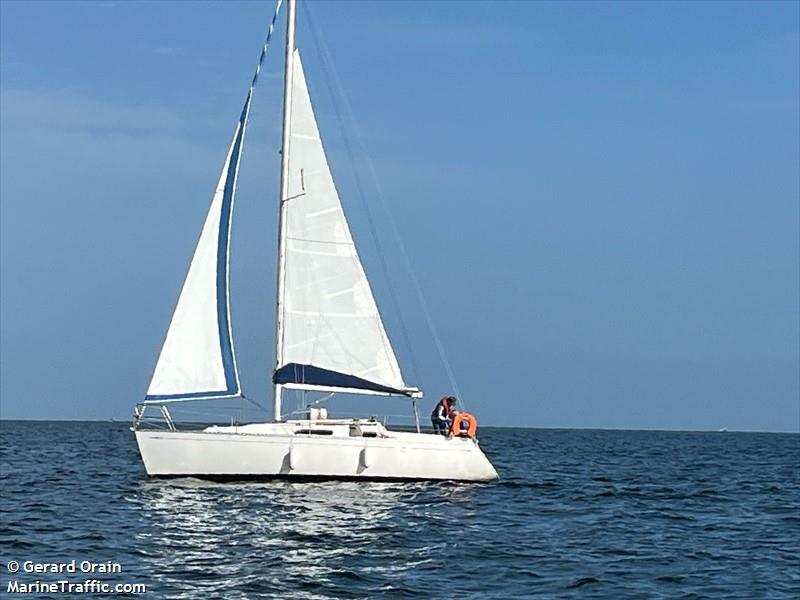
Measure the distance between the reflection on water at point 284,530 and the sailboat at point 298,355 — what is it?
61 cm

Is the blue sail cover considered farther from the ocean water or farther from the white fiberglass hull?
the ocean water

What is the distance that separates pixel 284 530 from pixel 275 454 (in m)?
6.15

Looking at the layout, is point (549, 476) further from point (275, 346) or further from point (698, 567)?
point (698, 567)

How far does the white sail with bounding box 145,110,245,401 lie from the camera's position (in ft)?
93.7

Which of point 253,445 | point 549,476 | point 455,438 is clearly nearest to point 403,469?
point 455,438

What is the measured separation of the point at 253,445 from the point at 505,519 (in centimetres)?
649

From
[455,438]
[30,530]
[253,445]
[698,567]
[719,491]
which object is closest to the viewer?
[698,567]

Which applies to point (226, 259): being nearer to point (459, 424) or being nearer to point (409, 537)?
point (459, 424)

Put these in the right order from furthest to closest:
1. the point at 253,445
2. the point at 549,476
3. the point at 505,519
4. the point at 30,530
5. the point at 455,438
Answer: the point at 549,476 → the point at 455,438 → the point at 253,445 → the point at 505,519 → the point at 30,530

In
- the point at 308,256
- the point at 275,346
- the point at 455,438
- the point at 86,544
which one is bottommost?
the point at 86,544

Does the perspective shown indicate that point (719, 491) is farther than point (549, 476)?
No

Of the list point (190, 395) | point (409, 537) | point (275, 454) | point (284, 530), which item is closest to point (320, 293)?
point (190, 395)

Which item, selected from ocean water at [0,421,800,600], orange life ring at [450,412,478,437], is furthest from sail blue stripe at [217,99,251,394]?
orange life ring at [450,412,478,437]

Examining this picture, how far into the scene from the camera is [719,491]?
3225 cm
